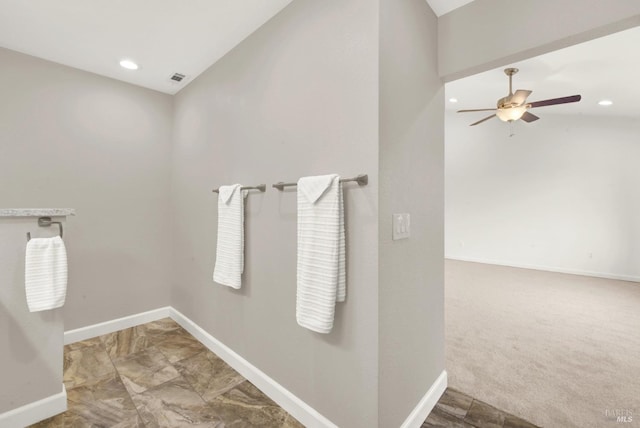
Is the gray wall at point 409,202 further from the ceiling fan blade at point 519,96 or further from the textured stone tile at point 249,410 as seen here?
the ceiling fan blade at point 519,96

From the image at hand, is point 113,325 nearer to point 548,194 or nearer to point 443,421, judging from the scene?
point 443,421

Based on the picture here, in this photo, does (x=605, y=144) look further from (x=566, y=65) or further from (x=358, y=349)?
(x=358, y=349)

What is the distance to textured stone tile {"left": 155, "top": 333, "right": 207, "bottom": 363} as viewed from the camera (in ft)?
7.38

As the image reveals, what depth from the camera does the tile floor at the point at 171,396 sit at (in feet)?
5.19

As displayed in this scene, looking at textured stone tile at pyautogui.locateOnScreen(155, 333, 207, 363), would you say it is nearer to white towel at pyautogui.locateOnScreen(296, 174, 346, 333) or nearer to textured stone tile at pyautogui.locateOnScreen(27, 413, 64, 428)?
textured stone tile at pyautogui.locateOnScreen(27, 413, 64, 428)

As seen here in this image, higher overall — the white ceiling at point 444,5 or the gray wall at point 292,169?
the white ceiling at point 444,5

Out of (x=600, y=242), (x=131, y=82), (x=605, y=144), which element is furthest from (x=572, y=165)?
(x=131, y=82)

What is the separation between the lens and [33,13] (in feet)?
5.77

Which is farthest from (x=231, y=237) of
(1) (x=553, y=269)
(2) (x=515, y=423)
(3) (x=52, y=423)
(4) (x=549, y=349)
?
(1) (x=553, y=269)

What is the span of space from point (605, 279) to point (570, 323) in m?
2.73

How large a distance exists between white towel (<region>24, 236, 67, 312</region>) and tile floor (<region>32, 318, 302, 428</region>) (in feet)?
2.31

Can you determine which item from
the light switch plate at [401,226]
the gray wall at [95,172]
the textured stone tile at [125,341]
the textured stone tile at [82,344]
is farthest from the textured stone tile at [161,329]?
the light switch plate at [401,226]

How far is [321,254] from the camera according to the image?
134 cm

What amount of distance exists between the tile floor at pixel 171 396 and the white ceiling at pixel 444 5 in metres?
2.32
